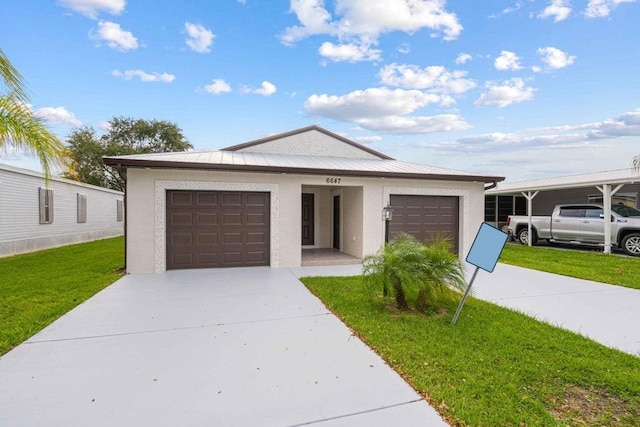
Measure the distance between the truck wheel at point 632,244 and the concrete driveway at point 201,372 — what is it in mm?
12060

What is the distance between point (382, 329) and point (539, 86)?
1271 centimetres

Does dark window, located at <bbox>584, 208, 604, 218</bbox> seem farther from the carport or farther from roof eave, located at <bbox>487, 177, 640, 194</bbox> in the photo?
roof eave, located at <bbox>487, 177, 640, 194</bbox>

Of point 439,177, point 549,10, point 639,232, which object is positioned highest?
point 549,10

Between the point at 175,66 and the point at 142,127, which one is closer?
the point at 175,66

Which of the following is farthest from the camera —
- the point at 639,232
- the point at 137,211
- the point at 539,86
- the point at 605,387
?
the point at 539,86

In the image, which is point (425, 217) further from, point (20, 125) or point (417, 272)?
point (20, 125)

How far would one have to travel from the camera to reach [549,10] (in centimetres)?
921

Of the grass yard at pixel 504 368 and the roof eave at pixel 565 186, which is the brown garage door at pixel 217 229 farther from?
the roof eave at pixel 565 186

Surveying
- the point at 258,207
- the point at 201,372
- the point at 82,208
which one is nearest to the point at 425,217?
the point at 258,207

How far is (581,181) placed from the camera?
11961mm

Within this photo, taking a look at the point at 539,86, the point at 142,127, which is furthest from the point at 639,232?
the point at 142,127

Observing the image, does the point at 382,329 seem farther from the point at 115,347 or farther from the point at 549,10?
the point at 549,10

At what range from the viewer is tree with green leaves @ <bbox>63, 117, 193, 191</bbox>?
27.3 m

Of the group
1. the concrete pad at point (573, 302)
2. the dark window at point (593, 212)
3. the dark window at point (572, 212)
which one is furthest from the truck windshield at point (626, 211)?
the concrete pad at point (573, 302)
